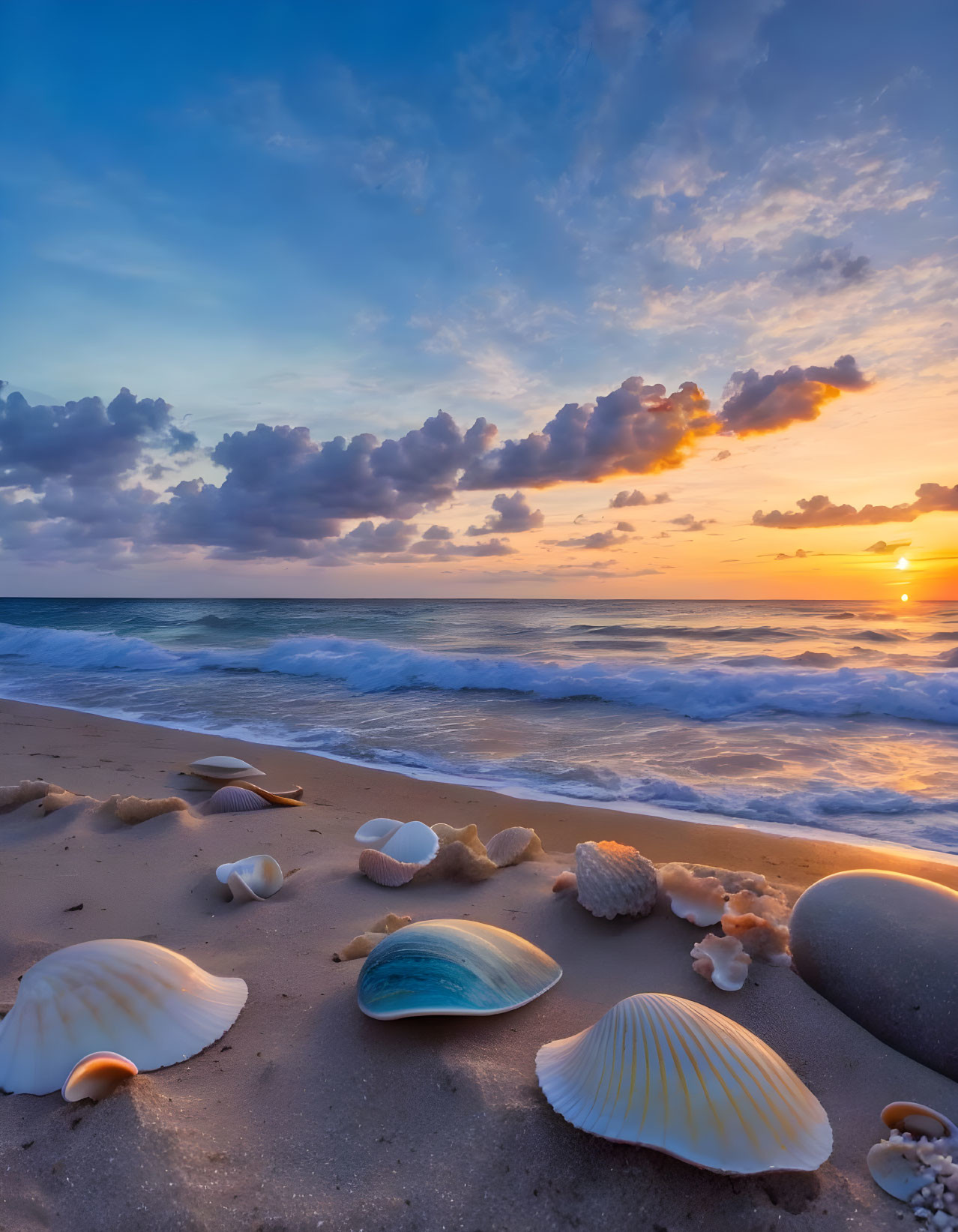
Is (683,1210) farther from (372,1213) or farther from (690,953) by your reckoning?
(690,953)

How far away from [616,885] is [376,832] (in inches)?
68.1

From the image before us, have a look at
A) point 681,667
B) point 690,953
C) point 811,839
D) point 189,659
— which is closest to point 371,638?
point 189,659

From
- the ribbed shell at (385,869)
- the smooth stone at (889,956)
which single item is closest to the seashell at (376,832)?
the ribbed shell at (385,869)

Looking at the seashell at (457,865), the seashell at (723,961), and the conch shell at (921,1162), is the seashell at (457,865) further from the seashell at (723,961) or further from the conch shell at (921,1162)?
the conch shell at (921,1162)

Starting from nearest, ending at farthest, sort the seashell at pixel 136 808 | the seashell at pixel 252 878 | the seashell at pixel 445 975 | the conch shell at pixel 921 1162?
the conch shell at pixel 921 1162
the seashell at pixel 445 975
the seashell at pixel 252 878
the seashell at pixel 136 808

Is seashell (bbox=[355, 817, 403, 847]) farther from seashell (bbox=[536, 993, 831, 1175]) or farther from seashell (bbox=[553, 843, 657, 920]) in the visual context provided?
seashell (bbox=[536, 993, 831, 1175])

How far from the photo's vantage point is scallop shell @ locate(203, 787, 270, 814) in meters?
4.29

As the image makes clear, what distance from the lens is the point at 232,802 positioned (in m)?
4.33

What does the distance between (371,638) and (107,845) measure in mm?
21767

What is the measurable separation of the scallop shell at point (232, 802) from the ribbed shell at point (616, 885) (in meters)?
2.56

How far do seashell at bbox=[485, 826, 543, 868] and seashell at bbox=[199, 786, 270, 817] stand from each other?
1.81 m

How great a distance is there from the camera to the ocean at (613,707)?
5.55 m

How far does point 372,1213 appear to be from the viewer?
4.33 feet

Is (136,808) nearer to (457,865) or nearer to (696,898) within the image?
(457,865)
